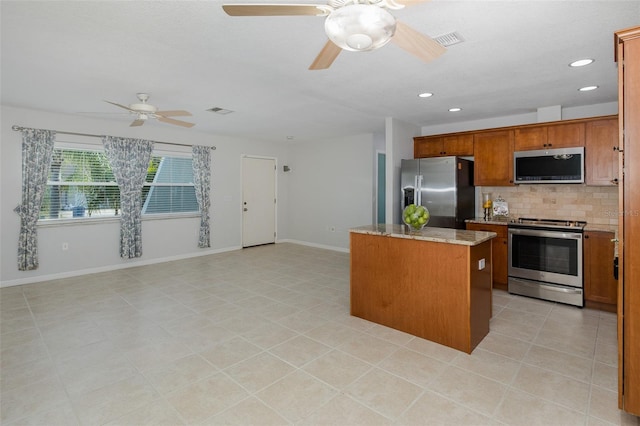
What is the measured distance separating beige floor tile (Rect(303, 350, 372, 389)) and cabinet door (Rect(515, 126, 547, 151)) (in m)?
3.68

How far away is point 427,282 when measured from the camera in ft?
9.39

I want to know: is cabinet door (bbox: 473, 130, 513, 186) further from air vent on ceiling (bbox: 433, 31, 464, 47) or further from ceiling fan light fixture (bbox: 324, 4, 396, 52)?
ceiling fan light fixture (bbox: 324, 4, 396, 52)

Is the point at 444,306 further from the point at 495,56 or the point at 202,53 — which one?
the point at 202,53

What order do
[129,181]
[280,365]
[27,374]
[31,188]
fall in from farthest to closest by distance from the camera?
1. [129,181]
2. [31,188]
3. [280,365]
4. [27,374]

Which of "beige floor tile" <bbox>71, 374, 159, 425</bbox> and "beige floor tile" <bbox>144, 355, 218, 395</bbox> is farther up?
"beige floor tile" <bbox>144, 355, 218, 395</bbox>

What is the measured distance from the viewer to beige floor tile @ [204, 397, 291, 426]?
1.87m

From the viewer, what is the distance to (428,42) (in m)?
1.93

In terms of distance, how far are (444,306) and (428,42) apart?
2.03 metres

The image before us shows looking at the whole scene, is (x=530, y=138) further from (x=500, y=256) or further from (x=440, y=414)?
(x=440, y=414)

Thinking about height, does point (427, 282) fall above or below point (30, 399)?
above

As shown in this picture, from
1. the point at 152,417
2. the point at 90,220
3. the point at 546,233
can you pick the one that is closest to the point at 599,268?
the point at 546,233

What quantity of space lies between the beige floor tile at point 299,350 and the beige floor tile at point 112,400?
3.06 ft

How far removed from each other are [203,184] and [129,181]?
134 cm

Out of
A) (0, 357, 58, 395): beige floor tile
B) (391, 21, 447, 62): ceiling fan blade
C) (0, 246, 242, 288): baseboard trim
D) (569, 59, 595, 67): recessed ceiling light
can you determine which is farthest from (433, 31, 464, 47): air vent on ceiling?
(0, 246, 242, 288): baseboard trim
